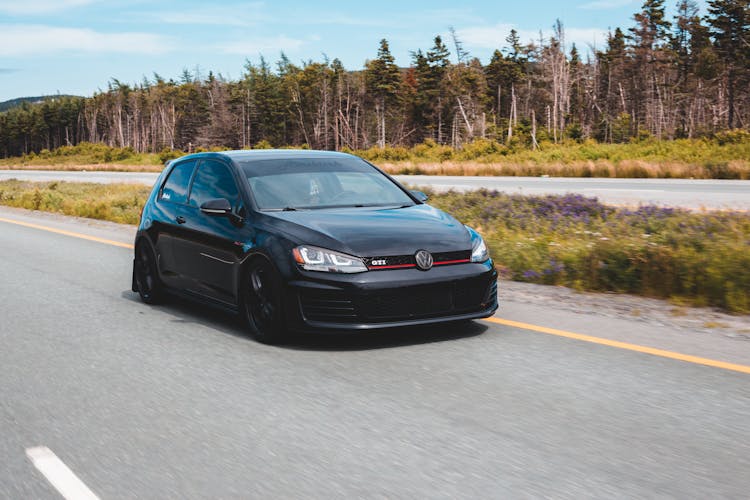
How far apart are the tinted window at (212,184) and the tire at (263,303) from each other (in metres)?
0.83

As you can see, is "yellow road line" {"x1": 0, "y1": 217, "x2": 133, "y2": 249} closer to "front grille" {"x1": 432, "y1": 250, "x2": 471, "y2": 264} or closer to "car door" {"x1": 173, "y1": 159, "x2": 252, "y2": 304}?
"car door" {"x1": 173, "y1": 159, "x2": 252, "y2": 304}

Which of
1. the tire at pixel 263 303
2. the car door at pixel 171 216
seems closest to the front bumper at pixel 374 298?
the tire at pixel 263 303

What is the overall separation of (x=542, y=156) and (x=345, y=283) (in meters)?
42.5

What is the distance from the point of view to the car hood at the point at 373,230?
643cm

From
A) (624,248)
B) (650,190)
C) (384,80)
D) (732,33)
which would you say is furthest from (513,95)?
(624,248)

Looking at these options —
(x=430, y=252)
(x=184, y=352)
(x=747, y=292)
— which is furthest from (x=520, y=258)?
(x=184, y=352)

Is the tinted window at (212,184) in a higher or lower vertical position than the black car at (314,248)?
higher

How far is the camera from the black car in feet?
20.9

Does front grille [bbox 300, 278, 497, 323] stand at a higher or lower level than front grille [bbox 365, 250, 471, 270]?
lower

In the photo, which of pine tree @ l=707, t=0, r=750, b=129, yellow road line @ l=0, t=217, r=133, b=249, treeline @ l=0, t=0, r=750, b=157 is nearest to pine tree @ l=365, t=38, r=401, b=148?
treeline @ l=0, t=0, r=750, b=157

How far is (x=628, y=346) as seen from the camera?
6.51 meters

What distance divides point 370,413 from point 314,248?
6.06ft

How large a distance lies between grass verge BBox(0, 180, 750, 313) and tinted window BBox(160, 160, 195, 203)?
3.89 m

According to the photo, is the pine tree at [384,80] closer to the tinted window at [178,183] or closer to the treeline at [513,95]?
the treeline at [513,95]
